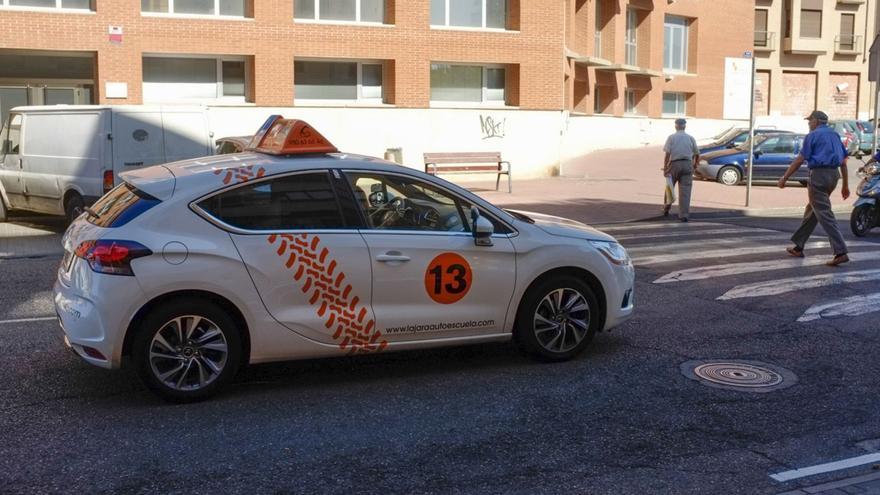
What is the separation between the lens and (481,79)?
28688 millimetres

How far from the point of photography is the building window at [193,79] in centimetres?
2494

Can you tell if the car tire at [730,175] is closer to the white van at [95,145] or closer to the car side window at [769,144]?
the car side window at [769,144]

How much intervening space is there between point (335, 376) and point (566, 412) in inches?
68.6

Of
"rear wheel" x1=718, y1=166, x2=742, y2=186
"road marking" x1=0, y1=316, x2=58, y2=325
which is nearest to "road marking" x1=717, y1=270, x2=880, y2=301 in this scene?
"road marking" x1=0, y1=316, x2=58, y2=325

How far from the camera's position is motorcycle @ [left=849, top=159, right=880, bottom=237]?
15195 mm

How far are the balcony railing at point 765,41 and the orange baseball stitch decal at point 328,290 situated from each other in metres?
51.1

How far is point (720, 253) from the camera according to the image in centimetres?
1318

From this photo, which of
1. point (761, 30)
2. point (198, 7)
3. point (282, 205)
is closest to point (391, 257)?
point (282, 205)

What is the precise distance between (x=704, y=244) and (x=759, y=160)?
14.9 metres

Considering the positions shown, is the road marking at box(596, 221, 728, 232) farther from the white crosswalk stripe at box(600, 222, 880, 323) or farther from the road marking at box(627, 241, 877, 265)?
the road marking at box(627, 241, 877, 265)

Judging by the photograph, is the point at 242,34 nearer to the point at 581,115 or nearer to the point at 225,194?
the point at 581,115

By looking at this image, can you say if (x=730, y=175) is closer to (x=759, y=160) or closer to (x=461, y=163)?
(x=759, y=160)

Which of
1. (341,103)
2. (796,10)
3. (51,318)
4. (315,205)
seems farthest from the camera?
(796,10)


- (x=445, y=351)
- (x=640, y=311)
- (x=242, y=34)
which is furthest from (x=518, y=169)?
(x=445, y=351)
